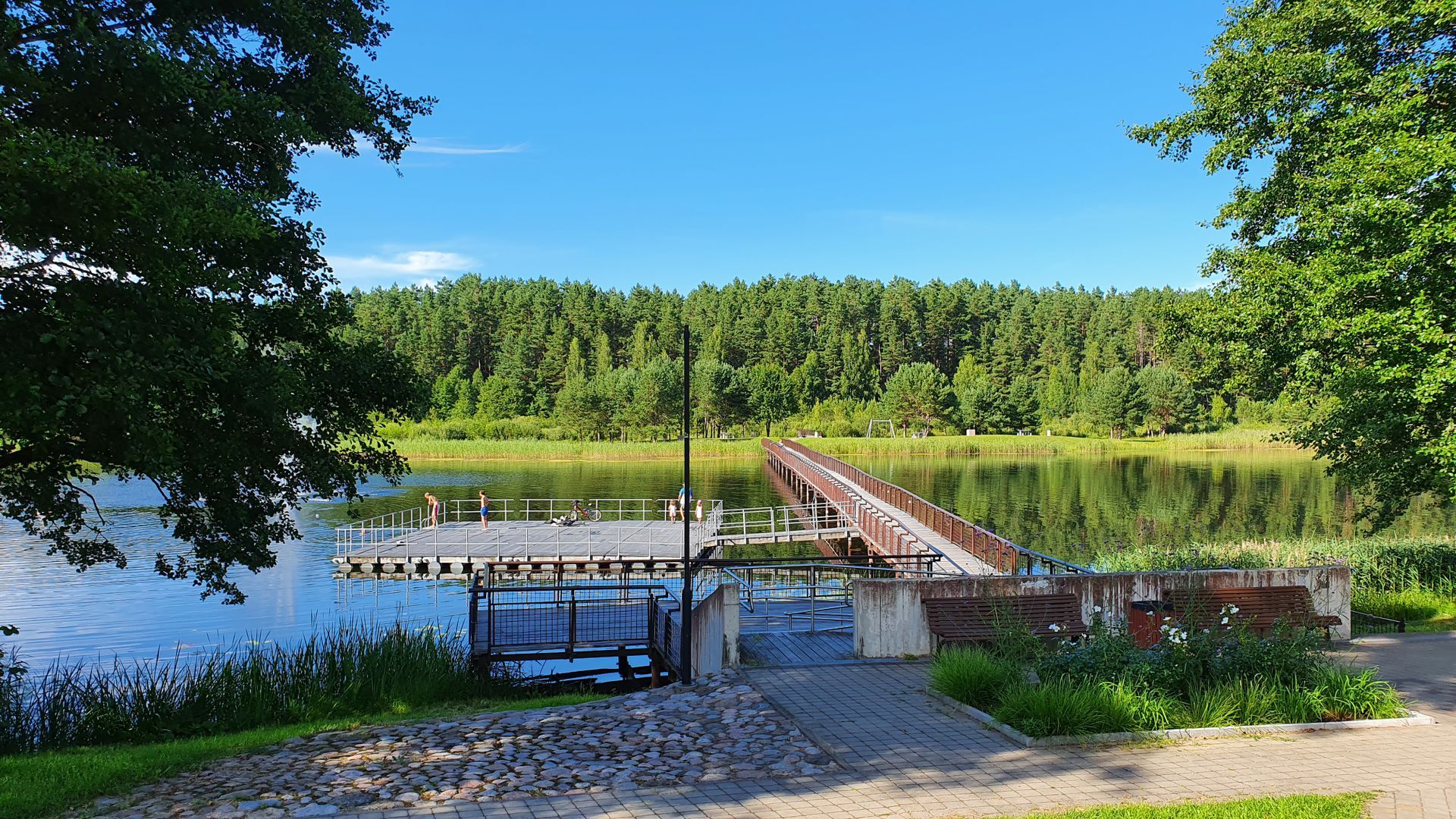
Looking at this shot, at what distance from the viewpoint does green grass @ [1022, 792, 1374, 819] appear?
623 cm

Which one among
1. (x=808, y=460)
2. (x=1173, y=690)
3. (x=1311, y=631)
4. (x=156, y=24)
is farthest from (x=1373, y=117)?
(x=808, y=460)

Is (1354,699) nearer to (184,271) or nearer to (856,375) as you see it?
(184,271)

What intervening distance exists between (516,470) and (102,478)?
22.9m

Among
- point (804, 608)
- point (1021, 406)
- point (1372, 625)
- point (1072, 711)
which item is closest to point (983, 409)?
point (1021, 406)

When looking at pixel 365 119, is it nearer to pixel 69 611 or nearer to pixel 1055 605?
pixel 1055 605

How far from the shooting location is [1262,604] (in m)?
Result: 12.3

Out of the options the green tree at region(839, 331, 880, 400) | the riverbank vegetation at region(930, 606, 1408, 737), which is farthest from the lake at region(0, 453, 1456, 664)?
the green tree at region(839, 331, 880, 400)

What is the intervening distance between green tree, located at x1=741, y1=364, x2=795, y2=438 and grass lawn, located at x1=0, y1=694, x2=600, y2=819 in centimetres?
8489

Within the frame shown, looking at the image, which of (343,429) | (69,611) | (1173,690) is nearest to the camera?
(1173,690)

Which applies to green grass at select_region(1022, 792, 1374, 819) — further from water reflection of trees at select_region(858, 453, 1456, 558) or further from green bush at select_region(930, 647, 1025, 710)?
water reflection of trees at select_region(858, 453, 1456, 558)

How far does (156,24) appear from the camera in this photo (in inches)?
412

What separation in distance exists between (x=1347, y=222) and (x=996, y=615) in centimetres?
1008

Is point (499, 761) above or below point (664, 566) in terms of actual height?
above

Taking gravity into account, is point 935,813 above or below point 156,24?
below
